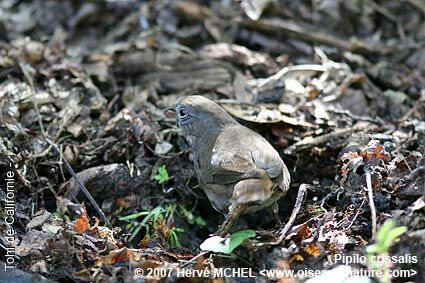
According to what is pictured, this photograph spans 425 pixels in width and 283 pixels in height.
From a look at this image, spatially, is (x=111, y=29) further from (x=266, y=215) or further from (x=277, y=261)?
(x=277, y=261)

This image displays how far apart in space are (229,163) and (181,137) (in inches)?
41.5

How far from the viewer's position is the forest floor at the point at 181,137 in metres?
3.46

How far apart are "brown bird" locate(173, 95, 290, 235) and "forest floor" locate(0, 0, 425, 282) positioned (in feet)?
0.90

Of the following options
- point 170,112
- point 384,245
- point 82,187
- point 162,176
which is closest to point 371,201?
point 384,245

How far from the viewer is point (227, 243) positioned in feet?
11.3

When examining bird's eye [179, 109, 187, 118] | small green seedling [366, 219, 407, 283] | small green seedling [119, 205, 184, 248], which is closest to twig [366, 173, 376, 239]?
small green seedling [366, 219, 407, 283]

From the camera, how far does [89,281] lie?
334cm

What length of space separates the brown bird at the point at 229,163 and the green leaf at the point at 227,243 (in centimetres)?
19

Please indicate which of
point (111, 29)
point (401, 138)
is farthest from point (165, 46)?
point (401, 138)

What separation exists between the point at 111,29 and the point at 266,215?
3071 mm

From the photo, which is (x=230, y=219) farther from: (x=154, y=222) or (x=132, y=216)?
(x=132, y=216)

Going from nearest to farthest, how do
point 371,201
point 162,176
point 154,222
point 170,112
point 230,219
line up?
point 371,201
point 230,219
point 154,222
point 162,176
point 170,112

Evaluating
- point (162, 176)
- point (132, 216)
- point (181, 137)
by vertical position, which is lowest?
point (132, 216)

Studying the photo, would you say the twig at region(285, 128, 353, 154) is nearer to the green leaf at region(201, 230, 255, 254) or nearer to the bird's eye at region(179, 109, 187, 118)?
the bird's eye at region(179, 109, 187, 118)
